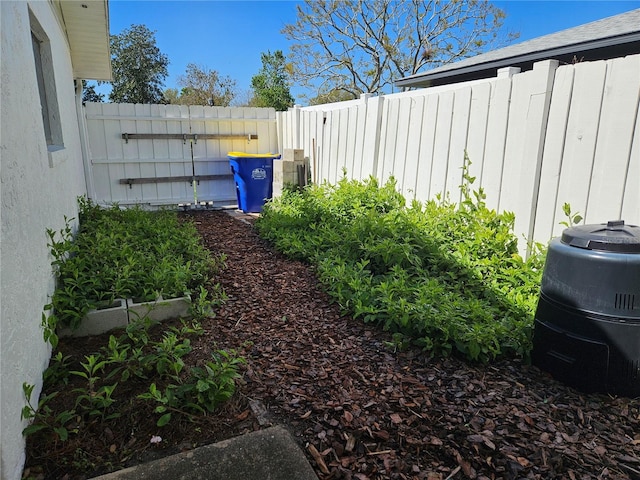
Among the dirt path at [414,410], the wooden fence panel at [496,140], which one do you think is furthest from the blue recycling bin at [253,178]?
the dirt path at [414,410]

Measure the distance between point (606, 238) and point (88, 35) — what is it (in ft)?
21.9

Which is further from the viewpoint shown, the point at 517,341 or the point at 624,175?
the point at 624,175

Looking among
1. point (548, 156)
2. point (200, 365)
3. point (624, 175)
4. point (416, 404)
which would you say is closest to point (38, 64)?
point (200, 365)

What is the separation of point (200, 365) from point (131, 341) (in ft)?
1.96

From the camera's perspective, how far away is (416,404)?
205 centimetres

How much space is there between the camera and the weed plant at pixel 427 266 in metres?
2.60

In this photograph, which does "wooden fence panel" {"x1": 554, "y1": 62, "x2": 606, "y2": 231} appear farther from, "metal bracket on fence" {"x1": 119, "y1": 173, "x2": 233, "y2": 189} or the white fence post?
"metal bracket on fence" {"x1": 119, "y1": 173, "x2": 233, "y2": 189}

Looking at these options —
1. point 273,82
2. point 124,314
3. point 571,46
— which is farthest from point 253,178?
point 273,82

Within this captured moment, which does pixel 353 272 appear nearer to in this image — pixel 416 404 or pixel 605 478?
pixel 416 404

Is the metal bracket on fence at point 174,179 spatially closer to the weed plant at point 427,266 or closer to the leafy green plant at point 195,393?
the weed plant at point 427,266

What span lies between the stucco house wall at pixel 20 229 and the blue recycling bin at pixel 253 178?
453cm

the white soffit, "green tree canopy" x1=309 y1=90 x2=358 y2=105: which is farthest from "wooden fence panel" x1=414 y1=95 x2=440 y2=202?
"green tree canopy" x1=309 y1=90 x2=358 y2=105

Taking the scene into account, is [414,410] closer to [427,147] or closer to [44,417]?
[44,417]

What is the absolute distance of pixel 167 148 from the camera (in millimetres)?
7727
